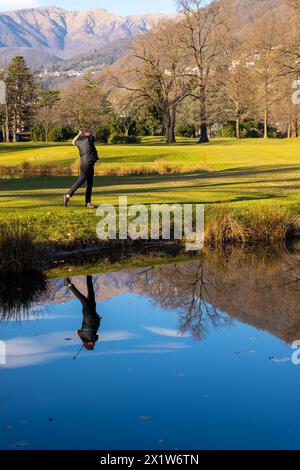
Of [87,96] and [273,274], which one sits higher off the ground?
[87,96]

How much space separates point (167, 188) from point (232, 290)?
10679 millimetres

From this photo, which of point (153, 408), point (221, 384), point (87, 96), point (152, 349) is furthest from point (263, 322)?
point (87, 96)

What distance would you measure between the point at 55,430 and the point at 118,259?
8.88 metres

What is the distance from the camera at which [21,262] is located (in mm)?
14586

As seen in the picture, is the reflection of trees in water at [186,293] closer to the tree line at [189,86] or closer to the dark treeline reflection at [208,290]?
the dark treeline reflection at [208,290]

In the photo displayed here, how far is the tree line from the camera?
62.7 meters

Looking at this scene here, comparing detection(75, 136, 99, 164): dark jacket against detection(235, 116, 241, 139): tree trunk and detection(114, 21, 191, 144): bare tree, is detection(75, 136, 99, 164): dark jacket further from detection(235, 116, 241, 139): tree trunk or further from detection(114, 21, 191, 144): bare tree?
detection(235, 116, 241, 139): tree trunk

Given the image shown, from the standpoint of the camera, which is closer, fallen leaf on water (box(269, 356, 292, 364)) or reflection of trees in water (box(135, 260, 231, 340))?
fallen leaf on water (box(269, 356, 292, 364))

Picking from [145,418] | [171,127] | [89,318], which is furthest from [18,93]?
[145,418]

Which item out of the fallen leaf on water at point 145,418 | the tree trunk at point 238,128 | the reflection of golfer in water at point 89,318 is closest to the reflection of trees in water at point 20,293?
the reflection of golfer in water at point 89,318

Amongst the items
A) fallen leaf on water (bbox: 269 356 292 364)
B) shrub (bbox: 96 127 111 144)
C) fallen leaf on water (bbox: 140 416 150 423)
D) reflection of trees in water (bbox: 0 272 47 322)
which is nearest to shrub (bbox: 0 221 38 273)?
reflection of trees in water (bbox: 0 272 47 322)

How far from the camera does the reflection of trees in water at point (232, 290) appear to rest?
11.7 m

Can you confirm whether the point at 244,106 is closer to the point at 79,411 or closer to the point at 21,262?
the point at 21,262

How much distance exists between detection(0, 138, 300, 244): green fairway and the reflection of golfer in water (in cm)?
239
